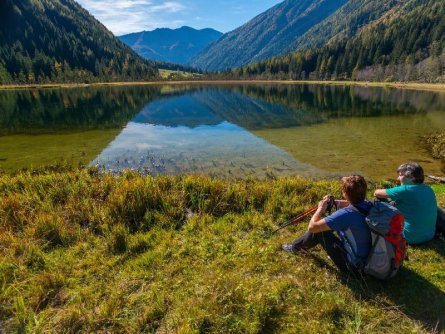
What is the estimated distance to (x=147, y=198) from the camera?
1134 centimetres

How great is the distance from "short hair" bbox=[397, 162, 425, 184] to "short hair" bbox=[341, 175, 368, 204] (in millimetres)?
1951

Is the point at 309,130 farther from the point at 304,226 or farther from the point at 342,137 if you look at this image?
the point at 304,226

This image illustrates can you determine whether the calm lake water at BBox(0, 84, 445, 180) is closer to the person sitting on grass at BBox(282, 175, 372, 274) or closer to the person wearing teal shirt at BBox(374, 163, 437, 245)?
the person wearing teal shirt at BBox(374, 163, 437, 245)

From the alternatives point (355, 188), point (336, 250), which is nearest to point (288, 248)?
point (336, 250)

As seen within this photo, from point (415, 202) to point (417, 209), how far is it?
0.25 m

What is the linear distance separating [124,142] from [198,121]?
56.5 feet

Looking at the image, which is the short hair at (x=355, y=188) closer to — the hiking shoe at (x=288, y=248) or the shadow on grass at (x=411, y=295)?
the shadow on grass at (x=411, y=295)

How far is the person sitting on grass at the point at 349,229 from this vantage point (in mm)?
6477

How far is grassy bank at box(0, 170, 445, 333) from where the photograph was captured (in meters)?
5.91

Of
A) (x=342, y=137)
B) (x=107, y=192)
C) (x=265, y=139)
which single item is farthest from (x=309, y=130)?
(x=107, y=192)

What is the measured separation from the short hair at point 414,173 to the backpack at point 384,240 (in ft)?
5.78

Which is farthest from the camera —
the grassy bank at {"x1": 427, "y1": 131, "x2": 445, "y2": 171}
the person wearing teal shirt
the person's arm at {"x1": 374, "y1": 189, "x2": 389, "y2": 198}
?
the grassy bank at {"x1": 427, "y1": 131, "x2": 445, "y2": 171}

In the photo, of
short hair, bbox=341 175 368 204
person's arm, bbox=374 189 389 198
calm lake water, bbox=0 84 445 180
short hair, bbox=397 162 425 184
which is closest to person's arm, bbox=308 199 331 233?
short hair, bbox=341 175 368 204

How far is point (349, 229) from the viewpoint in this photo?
21.5ft
